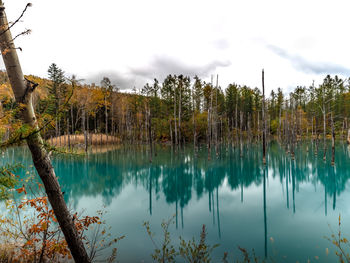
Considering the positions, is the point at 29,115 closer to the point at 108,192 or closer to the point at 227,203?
the point at 227,203

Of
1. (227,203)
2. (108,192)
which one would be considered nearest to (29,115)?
(227,203)

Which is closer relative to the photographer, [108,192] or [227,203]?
[227,203]

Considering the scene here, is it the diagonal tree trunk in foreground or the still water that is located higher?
the diagonal tree trunk in foreground

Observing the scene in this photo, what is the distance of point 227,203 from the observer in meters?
10.3

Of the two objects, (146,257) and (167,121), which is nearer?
(146,257)

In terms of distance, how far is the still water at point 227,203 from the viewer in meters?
6.21

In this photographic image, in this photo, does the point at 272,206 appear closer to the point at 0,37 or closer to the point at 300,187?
the point at 300,187

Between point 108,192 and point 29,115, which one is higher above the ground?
point 29,115

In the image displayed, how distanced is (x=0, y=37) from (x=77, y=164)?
2283 cm

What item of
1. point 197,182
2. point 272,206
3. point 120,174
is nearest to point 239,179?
point 197,182

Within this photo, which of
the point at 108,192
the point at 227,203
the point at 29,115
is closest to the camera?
the point at 29,115

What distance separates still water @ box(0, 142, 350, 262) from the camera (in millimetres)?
6207

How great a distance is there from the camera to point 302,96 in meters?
56.2

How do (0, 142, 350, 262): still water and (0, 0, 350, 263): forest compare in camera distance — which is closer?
(0, 0, 350, 263): forest
